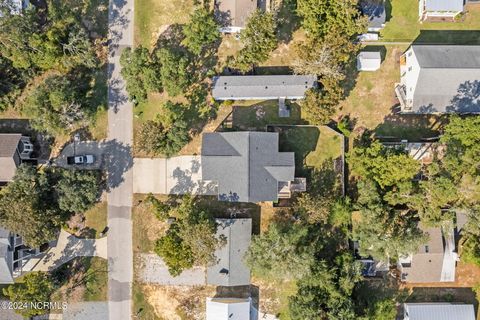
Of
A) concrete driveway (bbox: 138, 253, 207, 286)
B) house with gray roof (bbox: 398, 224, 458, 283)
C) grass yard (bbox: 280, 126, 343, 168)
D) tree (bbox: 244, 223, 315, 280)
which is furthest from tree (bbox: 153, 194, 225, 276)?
house with gray roof (bbox: 398, 224, 458, 283)

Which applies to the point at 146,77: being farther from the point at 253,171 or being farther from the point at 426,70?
the point at 426,70

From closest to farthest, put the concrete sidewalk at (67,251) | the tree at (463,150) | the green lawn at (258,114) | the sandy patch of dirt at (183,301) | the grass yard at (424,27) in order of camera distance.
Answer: the tree at (463,150) → the grass yard at (424,27) → the green lawn at (258,114) → the sandy patch of dirt at (183,301) → the concrete sidewalk at (67,251)

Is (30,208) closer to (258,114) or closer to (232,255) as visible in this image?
(232,255)

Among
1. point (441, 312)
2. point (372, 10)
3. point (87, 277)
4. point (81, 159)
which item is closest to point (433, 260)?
point (441, 312)

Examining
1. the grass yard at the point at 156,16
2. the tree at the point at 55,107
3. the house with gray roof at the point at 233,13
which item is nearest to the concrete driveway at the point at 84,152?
the tree at the point at 55,107

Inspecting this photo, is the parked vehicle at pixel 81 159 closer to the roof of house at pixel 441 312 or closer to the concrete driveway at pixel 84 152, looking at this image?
the concrete driveway at pixel 84 152

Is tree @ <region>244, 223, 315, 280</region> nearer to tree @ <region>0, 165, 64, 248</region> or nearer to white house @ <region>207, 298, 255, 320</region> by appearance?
white house @ <region>207, 298, 255, 320</region>
